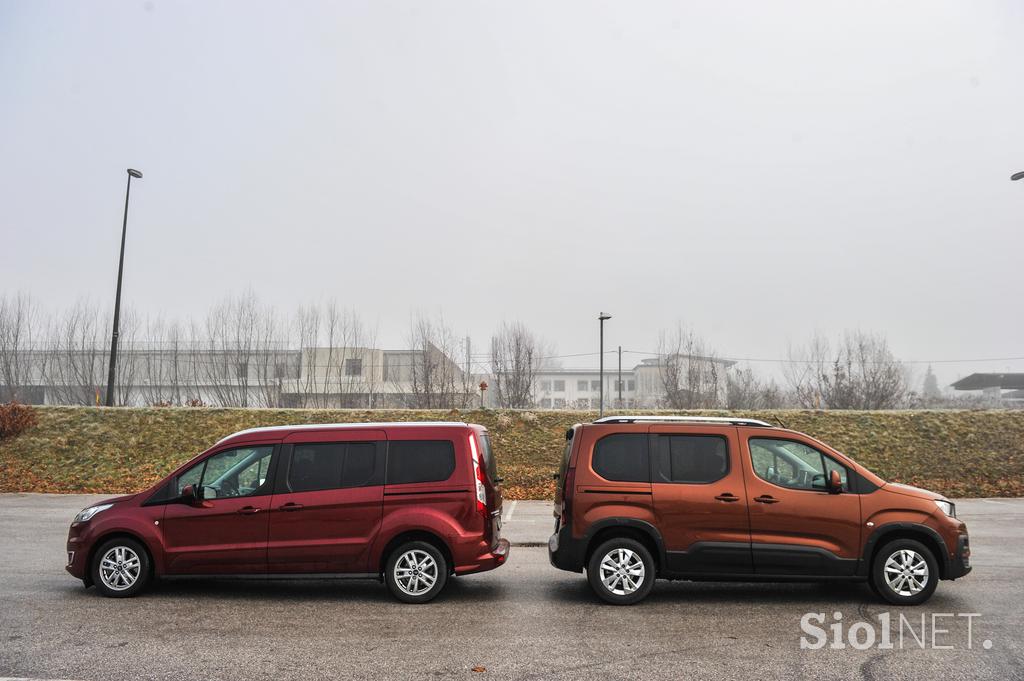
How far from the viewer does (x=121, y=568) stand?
8.38 metres

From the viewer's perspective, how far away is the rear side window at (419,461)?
8406 millimetres

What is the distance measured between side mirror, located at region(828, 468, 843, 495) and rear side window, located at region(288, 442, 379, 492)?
4870 mm

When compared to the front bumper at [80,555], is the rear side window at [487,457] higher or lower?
higher

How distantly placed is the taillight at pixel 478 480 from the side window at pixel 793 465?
293 centimetres

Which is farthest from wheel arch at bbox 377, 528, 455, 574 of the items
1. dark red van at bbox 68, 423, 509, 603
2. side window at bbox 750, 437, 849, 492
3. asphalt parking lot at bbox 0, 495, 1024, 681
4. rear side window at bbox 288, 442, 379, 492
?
side window at bbox 750, 437, 849, 492

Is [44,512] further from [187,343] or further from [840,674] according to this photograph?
[187,343]

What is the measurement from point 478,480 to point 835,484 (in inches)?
149

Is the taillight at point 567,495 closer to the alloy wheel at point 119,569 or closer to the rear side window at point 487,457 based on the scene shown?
the rear side window at point 487,457

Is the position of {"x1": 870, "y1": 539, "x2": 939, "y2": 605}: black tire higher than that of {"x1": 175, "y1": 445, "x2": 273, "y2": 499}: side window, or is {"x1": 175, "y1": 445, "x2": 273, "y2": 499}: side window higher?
{"x1": 175, "y1": 445, "x2": 273, "y2": 499}: side window

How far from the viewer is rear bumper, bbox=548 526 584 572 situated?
27.1ft

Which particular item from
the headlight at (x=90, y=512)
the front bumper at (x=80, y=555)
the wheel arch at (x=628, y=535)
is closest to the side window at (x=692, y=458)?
the wheel arch at (x=628, y=535)

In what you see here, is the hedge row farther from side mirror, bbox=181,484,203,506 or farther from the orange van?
side mirror, bbox=181,484,203,506

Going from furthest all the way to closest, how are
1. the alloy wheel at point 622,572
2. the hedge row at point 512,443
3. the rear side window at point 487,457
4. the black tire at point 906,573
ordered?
the hedge row at point 512,443 < the rear side window at point 487,457 < the alloy wheel at point 622,572 < the black tire at point 906,573

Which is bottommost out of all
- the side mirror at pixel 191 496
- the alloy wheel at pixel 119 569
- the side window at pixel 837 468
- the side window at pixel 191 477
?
the alloy wheel at pixel 119 569
